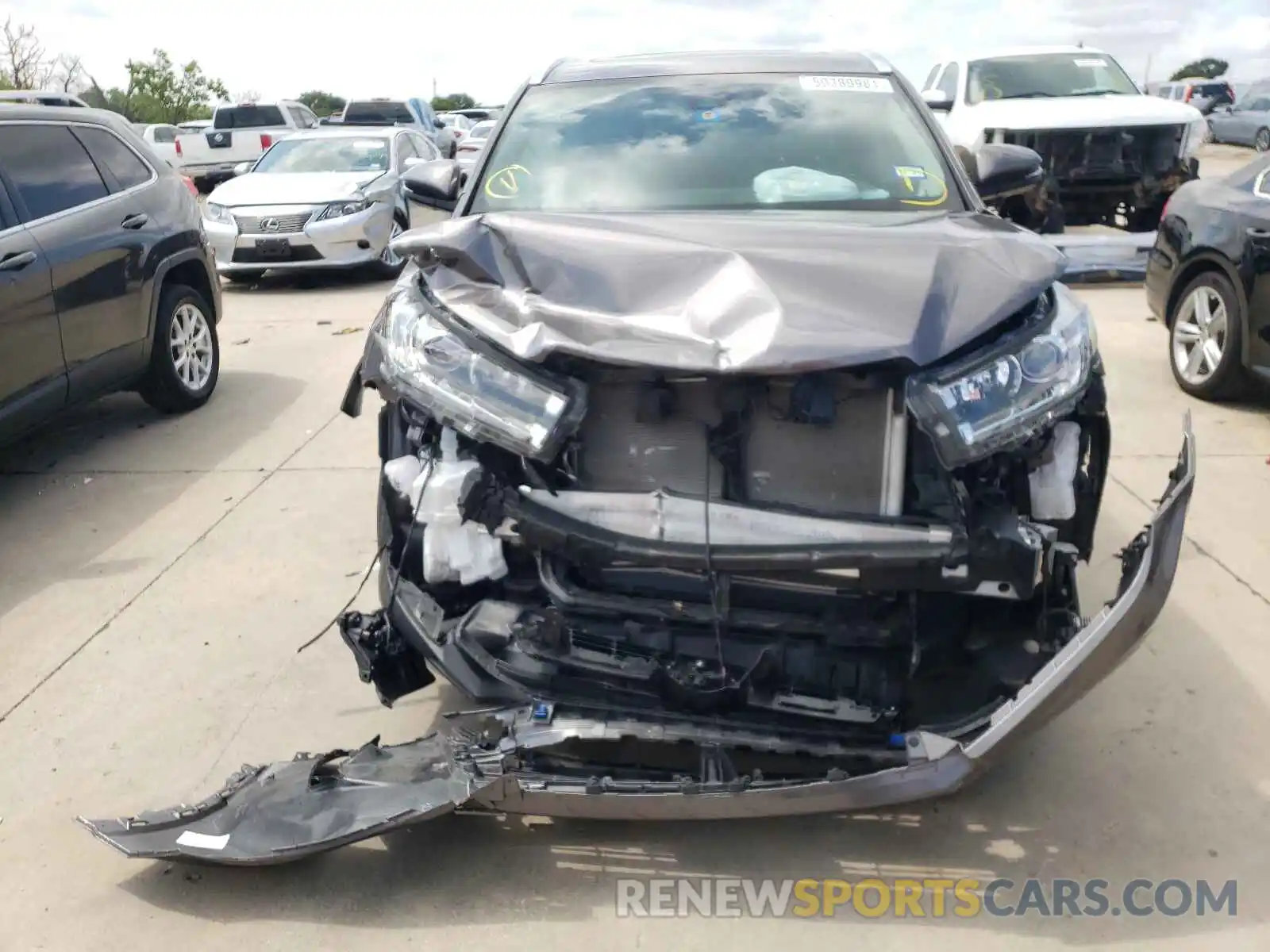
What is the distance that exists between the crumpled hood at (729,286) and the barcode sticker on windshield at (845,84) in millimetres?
1266

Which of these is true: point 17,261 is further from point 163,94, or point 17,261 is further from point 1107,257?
point 163,94

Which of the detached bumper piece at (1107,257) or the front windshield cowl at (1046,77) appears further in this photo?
the front windshield cowl at (1046,77)

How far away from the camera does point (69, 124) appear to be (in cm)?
583

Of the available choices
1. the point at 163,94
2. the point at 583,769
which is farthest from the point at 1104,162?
the point at 163,94

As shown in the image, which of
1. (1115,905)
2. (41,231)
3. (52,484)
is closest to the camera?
(1115,905)

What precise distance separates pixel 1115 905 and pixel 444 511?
183 centimetres

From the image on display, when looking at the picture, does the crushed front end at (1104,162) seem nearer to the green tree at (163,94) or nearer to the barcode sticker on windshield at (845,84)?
the barcode sticker on windshield at (845,84)

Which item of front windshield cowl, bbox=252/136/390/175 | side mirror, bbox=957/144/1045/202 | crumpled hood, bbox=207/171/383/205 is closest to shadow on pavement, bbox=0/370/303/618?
side mirror, bbox=957/144/1045/202

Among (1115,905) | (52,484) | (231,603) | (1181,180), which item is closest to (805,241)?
(1115,905)

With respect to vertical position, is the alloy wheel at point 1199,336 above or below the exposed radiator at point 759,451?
below

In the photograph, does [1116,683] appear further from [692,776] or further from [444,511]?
[444,511]

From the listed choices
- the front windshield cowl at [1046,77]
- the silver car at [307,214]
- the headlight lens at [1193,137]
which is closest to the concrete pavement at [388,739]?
the silver car at [307,214]

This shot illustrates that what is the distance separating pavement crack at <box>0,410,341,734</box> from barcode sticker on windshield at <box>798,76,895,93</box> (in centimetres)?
285

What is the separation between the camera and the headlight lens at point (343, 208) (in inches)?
430
